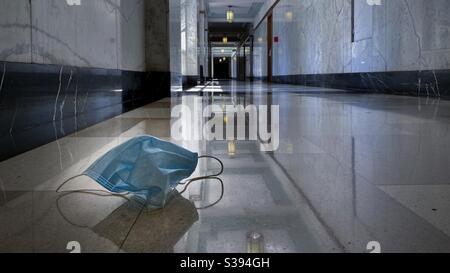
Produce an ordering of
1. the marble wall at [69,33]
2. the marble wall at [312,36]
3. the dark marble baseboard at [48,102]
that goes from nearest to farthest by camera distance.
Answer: the dark marble baseboard at [48,102]
the marble wall at [69,33]
the marble wall at [312,36]

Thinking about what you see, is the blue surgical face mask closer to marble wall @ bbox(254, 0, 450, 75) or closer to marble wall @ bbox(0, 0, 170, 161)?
marble wall @ bbox(0, 0, 170, 161)

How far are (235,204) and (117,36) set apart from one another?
449 cm

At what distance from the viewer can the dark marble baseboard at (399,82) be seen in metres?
6.95

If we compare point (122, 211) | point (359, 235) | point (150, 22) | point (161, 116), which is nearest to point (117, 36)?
point (161, 116)

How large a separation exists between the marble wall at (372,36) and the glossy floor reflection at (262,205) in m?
4.99

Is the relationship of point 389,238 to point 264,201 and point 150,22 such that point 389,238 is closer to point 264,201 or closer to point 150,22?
point 264,201

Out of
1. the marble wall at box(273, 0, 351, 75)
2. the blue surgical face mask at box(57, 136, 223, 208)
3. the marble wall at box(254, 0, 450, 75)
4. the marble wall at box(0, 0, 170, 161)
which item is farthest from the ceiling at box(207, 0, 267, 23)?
the blue surgical face mask at box(57, 136, 223, 208)

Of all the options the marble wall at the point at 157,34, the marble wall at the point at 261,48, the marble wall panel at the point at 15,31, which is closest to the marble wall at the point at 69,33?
the marble wall panel at the point at 15,31

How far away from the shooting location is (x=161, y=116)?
470 centimetres

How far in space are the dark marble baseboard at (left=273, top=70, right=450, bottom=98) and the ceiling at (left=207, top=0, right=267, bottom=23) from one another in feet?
55.1

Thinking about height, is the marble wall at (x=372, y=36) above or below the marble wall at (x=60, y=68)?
above

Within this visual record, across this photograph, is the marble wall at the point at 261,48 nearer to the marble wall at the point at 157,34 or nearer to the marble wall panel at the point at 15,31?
the marble wall at the point at 157,34

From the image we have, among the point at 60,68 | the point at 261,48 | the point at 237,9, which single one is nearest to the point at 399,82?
the point at 60,68

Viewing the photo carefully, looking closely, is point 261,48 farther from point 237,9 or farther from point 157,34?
point 157,34
